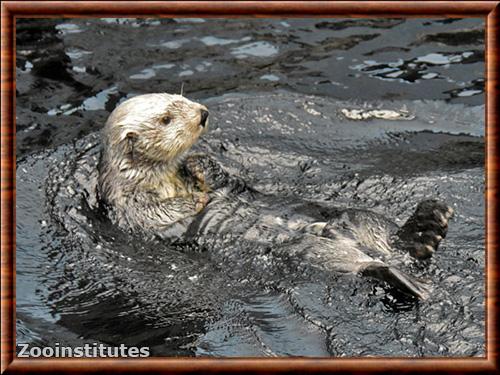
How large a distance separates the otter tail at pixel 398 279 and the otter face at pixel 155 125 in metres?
1.62

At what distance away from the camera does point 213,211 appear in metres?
4.61

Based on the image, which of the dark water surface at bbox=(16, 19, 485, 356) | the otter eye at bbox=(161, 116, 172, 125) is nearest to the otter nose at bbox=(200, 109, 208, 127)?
the otter eye at bbox=(161, 116, 172, 125)

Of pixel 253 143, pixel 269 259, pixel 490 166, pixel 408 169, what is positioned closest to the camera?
pixel 490 166

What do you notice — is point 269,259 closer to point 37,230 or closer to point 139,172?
point 139,172

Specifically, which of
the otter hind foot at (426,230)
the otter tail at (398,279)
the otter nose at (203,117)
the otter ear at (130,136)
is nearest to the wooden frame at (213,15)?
the otter tail at (398,279)

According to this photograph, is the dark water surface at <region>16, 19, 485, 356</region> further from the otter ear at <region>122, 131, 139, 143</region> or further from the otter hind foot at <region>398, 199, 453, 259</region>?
the otter ear at <region>122, 131, 139, 143</region>

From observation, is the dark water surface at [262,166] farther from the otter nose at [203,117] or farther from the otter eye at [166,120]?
the otter eye at [166,120]

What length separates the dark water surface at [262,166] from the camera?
12.9ft

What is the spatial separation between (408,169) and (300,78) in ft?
5.65

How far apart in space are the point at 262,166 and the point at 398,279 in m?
1.95

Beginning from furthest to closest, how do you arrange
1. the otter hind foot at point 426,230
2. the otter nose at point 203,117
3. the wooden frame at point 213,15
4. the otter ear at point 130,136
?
the otter nose at point 203,117, the otter ear at point 130,136, the otter hind foot at point 426,230, the wooden frame at point 213,15

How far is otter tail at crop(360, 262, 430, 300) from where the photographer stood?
12.4 ft

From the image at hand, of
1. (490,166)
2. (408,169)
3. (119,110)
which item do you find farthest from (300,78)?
(490,166)

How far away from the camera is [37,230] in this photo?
4.91 metres
